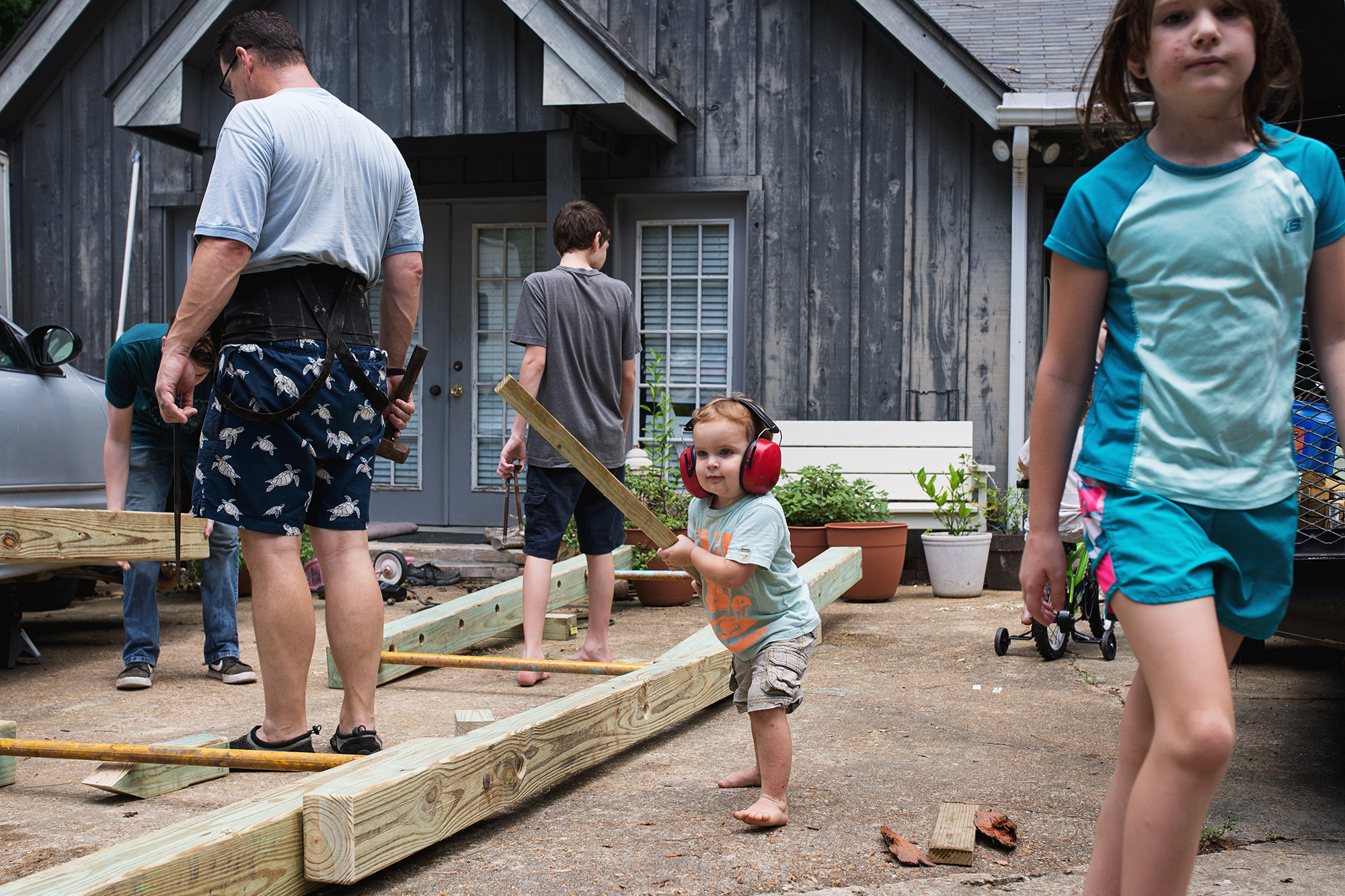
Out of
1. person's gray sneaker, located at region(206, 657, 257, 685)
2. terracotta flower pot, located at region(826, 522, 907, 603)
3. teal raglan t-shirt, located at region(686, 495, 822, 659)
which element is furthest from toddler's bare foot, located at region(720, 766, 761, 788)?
terracotta flower pot, located at region(826, 522, 907, 603)

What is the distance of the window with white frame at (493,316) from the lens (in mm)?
8617

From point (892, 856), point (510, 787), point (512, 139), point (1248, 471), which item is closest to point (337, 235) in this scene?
point (510, 787)

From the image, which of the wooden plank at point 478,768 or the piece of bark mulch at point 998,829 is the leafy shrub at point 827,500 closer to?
the wooden plank at point 478,768

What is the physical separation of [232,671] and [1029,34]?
22.4ft

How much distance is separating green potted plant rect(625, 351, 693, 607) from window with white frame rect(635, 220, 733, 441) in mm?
243

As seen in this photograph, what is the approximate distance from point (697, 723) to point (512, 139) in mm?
5466

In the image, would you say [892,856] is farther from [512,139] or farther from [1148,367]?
[512,139]

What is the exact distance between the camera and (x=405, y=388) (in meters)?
3.30

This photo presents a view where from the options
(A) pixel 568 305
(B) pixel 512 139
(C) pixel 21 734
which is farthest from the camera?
(B) pixel 512 139

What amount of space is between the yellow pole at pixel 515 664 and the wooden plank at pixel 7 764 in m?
1.23

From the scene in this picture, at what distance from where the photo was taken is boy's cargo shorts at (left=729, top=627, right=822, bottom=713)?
2680mm

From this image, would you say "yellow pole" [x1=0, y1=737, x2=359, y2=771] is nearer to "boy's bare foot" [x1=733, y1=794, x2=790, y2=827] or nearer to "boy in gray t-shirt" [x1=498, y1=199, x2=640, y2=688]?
"boy's bare foot" [x1=733, y1=794, x2=790, y2=827]

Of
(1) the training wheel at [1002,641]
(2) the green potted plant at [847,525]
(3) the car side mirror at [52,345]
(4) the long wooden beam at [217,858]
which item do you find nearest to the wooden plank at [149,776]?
(4) the long wooden beam at [217,858]

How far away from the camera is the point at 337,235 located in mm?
3021
